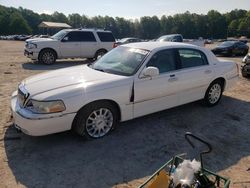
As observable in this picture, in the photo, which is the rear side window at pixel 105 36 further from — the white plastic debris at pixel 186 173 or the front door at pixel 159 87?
the white plastic debris at pixel 186 173

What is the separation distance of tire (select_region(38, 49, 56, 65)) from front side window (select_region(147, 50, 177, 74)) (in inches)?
382

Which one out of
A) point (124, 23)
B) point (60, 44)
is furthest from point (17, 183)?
point (124, 23)

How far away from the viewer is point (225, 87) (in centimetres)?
718

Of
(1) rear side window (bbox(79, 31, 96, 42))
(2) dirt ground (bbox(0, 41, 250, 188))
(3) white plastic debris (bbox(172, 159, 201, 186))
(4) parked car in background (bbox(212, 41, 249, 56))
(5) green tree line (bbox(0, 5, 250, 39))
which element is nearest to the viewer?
(3) white plastic debris (bbox(172, 159, 201, 186))

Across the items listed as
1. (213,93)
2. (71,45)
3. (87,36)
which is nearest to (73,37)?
(71,45)

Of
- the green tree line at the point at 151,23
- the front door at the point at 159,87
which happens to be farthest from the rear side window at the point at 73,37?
the green tree line at the point at 151,23

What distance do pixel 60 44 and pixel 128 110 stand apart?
1030 cm

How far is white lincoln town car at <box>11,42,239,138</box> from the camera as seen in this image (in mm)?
4535

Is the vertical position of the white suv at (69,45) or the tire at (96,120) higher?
the white suv at (69,45)

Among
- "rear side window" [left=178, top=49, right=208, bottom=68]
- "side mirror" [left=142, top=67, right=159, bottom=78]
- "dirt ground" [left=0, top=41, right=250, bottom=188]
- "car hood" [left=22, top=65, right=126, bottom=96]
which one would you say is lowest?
"dirt ground" [left=0, top=41, right=250, bottom=188]

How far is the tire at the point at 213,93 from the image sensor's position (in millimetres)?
6820

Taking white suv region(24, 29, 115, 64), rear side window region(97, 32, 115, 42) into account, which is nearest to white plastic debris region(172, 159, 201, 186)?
white suv region(24, 29, 115, 64)

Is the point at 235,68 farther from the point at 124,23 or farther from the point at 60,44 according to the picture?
the point at 124,23

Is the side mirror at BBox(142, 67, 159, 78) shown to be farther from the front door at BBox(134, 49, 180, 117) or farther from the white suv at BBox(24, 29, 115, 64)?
the white suv at BBox(24, 29, 115, 64)
